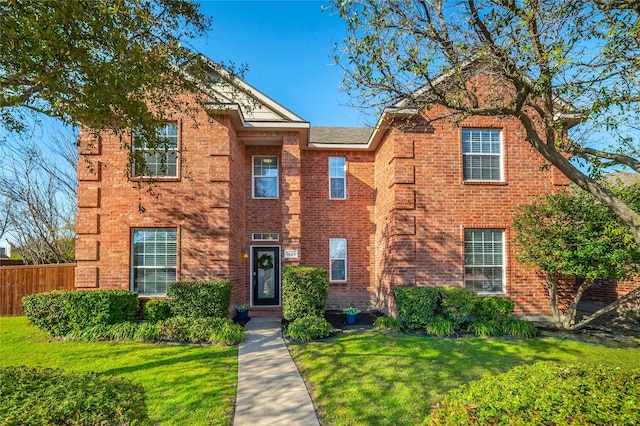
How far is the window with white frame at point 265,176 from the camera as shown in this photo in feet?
40.7

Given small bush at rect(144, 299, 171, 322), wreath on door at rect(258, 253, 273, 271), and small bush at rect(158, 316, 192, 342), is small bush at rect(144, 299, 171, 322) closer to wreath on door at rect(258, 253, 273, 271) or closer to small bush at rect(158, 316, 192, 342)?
small bush at rect(158, 316, 192, 342)

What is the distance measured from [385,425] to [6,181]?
64.7 feet

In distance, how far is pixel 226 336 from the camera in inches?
309

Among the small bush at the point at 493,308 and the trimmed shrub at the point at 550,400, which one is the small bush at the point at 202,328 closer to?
the trimmed shrub at the point at 550,400

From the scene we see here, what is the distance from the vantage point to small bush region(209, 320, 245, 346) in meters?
7.80

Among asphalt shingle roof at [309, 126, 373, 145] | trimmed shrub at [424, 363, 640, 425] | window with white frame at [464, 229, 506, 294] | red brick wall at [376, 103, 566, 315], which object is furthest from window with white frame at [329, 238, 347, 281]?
trimmed shrub at [424, 363, 640, 425]

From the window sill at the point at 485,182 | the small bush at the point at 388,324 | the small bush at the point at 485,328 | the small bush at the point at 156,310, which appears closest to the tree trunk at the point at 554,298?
the small bush at the point at 485,328

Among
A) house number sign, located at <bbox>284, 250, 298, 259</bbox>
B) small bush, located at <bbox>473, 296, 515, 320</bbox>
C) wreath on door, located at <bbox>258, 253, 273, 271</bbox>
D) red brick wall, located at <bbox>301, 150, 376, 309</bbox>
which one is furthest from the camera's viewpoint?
red brick wall, located at <bbox>301, 150, 376, 309</bbox>

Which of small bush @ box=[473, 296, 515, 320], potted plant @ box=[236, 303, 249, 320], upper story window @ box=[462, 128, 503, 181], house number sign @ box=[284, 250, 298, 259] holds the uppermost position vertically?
upper story window @ box=[462, 128, 503, 181]

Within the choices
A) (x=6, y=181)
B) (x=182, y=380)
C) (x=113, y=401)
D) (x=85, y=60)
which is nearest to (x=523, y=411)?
(x=113, y=401)

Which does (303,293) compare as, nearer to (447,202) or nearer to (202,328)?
(202,328)

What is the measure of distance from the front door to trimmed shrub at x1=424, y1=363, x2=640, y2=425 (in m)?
9.57

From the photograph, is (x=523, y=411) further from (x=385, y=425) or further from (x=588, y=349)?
(x=588, y=349)

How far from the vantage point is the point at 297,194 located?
11305mm
